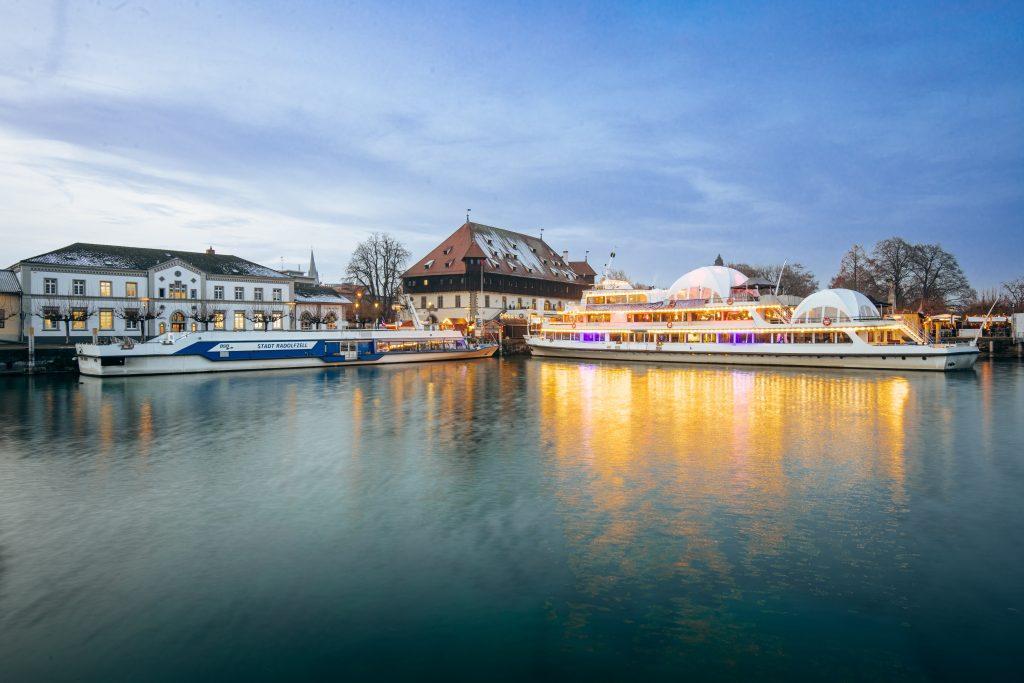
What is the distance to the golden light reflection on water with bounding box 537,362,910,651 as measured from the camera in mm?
10148

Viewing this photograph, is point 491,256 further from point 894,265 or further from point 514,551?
point 514,551

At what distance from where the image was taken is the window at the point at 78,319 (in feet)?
172

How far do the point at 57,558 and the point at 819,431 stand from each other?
22156mm

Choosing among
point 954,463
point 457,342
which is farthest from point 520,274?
point 954,463

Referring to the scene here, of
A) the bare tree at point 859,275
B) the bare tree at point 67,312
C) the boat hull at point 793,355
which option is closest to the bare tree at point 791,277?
the bare tree at point 859,275

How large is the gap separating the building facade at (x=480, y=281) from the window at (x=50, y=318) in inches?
1501

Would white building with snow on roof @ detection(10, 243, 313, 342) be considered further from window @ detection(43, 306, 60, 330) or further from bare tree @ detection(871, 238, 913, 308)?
bare tree @ detection(871, 238, 913, 308)

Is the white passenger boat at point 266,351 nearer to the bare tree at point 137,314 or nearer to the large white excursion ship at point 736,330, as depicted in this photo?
the bare tree at point 137,314

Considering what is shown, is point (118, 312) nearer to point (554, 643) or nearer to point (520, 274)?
point (520, 274)

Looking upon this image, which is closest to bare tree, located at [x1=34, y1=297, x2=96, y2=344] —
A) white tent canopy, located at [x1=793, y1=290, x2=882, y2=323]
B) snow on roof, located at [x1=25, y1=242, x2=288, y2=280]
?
snow on roof, located at [x1=25, y1=242, x2=288, y2=280]

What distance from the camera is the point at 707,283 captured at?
61219 millimetres

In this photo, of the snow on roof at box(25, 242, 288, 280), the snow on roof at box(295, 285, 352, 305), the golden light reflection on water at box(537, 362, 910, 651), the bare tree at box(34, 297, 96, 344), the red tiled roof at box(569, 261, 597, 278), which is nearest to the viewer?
the golden light reflection on water at box(537, 362, 910, 651)

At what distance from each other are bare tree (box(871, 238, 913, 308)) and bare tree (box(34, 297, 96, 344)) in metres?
88.6

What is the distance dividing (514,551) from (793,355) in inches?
1771
